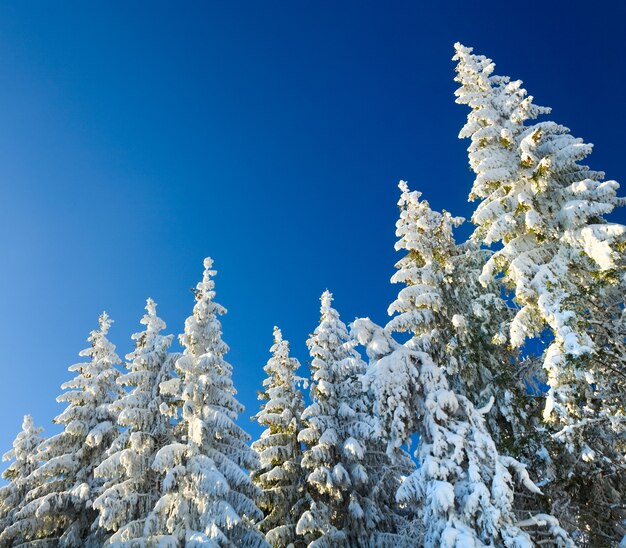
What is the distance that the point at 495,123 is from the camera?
17.7 m

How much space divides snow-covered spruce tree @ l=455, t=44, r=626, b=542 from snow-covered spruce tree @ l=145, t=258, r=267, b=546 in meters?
11.5

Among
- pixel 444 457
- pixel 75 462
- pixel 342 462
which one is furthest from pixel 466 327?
pixel 75 462

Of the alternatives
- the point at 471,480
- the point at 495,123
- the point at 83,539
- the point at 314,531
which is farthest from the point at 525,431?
the point at 83,539

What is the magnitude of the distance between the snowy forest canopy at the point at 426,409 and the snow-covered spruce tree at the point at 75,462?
0.27ft

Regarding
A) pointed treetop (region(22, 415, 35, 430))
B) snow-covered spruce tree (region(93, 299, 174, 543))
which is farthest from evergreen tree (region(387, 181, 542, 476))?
pointed treetop (region(22, 415, 35, 430))

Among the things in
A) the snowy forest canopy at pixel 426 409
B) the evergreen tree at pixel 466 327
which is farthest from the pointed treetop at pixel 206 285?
the evergreen tree at pixel 466 327

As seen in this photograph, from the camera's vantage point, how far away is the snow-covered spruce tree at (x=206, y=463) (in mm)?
16844

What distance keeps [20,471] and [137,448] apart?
11091 millimetres

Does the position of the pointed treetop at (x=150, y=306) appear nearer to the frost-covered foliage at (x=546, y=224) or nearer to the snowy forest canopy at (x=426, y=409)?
the snowy forest canopy at (x=426, y=409)

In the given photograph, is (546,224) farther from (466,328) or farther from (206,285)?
(206,285)

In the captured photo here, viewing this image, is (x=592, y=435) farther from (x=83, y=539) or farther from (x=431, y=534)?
(x=83, y=539)

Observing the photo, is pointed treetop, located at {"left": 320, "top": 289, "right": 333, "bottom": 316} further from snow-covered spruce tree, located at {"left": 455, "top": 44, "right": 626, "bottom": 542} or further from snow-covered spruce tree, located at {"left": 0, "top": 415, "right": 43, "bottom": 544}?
snow-covered spruce tree, located at {"left": 0, "top": 415, "right": 43, "bottom": 544}

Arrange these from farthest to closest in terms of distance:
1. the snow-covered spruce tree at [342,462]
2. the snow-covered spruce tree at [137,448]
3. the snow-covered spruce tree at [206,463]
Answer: the snow-covered spruce tree at [342,462] < the snow-covered spruce tree at [137,448] < the snow-covered spruce tree at [206,463]

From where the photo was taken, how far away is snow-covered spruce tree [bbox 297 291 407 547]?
1952 centimetres
